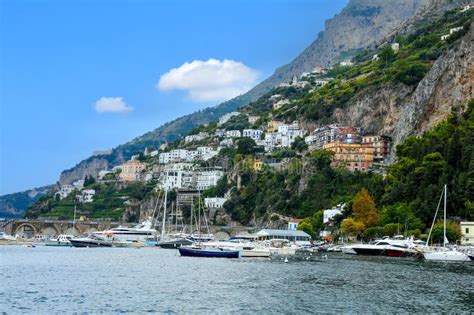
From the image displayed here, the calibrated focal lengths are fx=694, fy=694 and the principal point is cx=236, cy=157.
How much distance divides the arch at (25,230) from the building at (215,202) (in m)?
42.7

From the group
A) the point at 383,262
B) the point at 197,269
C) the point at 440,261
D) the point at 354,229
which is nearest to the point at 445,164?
the point at 354,229

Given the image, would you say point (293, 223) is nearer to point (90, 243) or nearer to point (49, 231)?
point (90, 243)

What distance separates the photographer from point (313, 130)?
187 metres

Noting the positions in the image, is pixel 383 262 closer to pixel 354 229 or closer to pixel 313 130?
pixel 354 229

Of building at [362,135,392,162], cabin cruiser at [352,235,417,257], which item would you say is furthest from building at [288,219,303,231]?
cabin cruiser at [352,235,417,257]

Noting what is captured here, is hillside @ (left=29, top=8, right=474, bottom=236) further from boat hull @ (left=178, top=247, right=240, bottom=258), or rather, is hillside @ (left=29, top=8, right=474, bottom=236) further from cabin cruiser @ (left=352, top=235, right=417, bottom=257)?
boat hull @ (left=178, top=247, right=240, bottom=258)

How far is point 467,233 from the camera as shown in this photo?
3839 inches

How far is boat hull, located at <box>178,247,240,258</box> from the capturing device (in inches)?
3450

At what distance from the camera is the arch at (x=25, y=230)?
16575cm

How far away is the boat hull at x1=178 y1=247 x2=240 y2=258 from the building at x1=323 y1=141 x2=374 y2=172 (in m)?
68.0

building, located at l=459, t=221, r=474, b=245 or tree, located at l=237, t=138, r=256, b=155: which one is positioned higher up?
tree, located at l=237, t=138, r=256, b=155

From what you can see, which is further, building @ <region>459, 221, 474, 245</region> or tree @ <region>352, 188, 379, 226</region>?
tree @ <region>352, 188, 379, 226</region>

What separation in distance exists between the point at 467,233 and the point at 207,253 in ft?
122

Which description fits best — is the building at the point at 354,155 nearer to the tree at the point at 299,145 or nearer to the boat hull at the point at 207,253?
the tree at the point at 299,145
